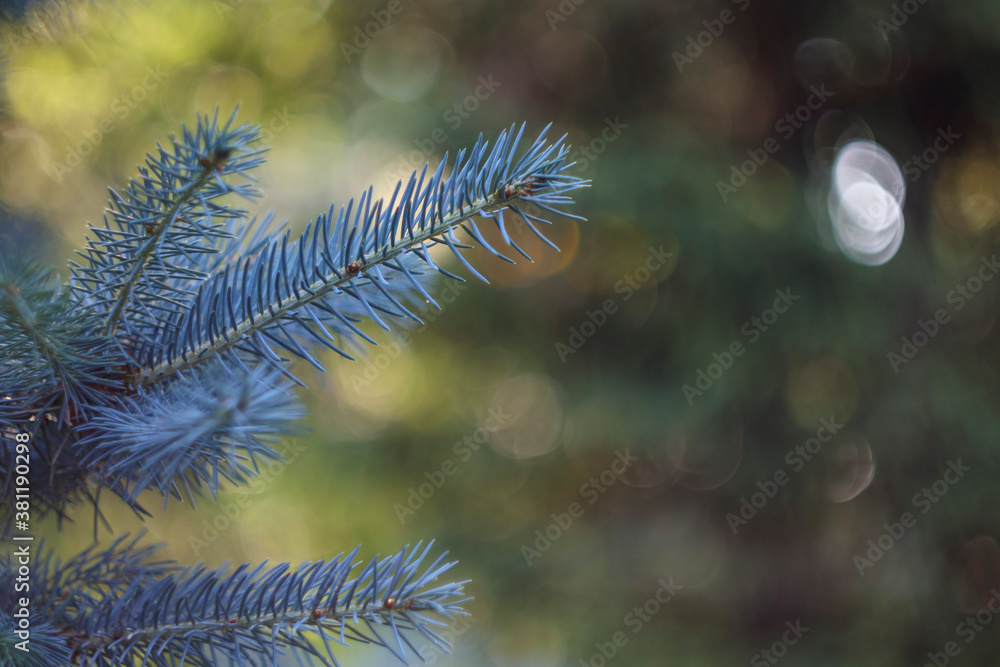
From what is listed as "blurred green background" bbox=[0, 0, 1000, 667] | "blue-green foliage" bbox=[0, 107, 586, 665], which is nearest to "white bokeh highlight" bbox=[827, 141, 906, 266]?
"blurred green background" bbox=[0, 0, 1000, 667]

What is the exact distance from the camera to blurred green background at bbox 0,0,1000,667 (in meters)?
1.26

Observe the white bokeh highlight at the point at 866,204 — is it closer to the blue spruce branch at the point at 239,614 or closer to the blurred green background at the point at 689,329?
the blurred green background at the point at 689,329

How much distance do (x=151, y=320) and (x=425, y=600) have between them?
0.19m

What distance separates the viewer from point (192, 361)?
277 mm

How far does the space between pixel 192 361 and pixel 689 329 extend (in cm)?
119

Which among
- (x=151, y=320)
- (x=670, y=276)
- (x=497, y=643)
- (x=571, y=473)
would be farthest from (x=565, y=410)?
(x=151, y=320)

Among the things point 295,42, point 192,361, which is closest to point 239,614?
point 192,361

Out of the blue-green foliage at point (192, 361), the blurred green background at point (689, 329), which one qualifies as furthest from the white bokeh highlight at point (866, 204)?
the blue-green foliage at point (192, 361)

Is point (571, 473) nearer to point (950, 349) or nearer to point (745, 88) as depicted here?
point (950, 349)

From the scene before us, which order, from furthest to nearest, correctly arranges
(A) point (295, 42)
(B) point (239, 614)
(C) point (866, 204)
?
(A) point (295, 42) < (C) point (866, 204) < (B) point (239, 614)

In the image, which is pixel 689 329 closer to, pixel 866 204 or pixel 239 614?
Answer: pixel 866 204

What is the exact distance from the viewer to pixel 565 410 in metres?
1.45

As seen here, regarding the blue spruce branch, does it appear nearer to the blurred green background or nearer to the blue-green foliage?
the blue-green foliage

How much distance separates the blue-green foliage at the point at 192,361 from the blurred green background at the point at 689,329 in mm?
937
